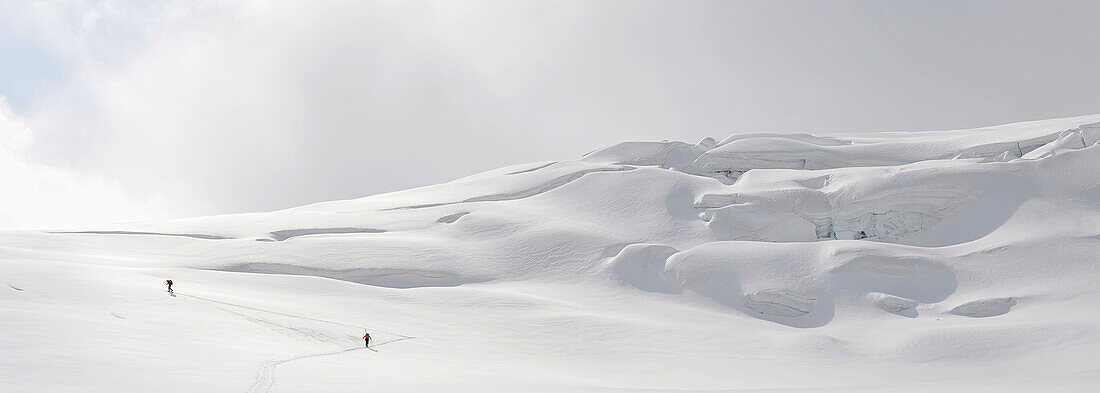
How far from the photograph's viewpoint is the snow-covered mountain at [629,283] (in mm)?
27656

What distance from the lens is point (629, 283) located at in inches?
2223

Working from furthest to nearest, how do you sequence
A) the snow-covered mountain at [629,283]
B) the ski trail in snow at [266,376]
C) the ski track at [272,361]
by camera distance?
the snow-covered mountain at [629,283]
the ski track at [272,361]
the ski trail in snow at [266,376]

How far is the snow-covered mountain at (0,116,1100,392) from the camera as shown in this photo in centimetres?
2766

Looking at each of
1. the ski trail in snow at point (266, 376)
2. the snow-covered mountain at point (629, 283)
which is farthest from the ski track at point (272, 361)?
the snow-covered mountain at point (629, 283)

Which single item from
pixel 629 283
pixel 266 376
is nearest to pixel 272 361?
pixel 266 376

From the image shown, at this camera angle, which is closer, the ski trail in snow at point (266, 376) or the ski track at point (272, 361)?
the ski trail in snow at point (266, 376)

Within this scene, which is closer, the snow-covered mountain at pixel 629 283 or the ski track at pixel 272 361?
the ski track at pixel 272 361

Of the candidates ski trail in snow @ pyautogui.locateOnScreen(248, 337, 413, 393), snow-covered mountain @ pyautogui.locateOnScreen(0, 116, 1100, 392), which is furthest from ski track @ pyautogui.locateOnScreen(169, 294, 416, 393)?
snow-covered mountain @ pyautogui.locateOnScreen(0, 116, 1100, 392)

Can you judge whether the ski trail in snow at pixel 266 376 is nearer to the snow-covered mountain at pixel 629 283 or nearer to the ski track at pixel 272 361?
the ski track at pixel 272 361

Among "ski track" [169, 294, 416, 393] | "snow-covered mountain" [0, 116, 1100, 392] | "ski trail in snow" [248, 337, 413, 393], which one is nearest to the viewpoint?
"ski trail in snow" [248, 337, 413, 393]

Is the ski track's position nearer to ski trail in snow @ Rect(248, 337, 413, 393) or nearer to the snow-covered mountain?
ski trail in snow @ Rect(248, 337, 413, 393)

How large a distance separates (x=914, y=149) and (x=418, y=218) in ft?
157

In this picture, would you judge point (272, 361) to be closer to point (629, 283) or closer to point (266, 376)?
point (266, 376)

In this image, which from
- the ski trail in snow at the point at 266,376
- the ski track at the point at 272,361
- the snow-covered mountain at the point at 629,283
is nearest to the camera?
the ski trail in snow at the point at 266,376
